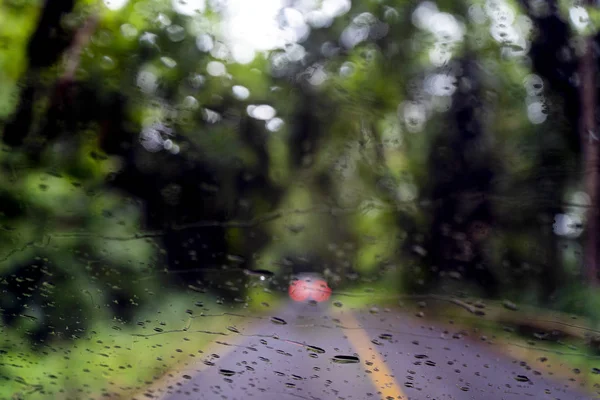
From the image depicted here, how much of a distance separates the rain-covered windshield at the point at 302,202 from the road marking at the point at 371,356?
15 millimetres

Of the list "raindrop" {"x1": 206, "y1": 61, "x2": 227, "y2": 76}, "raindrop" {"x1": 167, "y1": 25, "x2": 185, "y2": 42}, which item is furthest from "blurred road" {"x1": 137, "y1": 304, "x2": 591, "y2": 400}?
"raindrop" {"x1": 167, "y1": 25, "x2": 185, "y2": 42}

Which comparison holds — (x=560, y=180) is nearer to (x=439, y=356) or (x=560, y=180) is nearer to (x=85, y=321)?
(x=439, y=356)

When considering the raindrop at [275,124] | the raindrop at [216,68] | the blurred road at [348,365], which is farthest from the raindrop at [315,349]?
the raindrop at [216,68]

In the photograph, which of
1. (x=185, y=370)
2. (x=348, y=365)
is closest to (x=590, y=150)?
(x=348, y=365)

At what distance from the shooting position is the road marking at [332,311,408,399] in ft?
9.54

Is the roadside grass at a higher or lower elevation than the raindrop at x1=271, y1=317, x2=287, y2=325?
lower

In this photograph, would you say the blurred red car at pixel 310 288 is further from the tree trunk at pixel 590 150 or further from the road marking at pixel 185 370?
the tree trunk at pixel 590 150

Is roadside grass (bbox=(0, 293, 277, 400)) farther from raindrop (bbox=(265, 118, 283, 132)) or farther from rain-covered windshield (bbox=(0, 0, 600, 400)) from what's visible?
raindrop (bbox=(265, 118, 283, 132))

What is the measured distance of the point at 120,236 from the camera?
3.30 m

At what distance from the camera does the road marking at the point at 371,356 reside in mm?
2908

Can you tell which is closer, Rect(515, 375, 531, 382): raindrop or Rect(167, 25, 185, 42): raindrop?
Rect(515, 375, 531, 382): raindrop

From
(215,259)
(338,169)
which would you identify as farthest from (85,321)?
(338,169)

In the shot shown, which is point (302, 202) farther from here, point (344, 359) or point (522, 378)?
point (522, 378)

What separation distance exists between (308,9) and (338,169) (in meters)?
0.98
